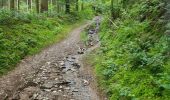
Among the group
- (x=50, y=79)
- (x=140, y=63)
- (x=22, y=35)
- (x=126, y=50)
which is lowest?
(x=50, y=79)

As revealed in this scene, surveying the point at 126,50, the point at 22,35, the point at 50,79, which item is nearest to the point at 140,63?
the point at 126,50

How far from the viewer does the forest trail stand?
11031 millimetres

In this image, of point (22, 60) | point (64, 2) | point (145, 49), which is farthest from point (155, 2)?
point (64, 2)

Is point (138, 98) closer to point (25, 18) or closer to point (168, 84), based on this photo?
point (168, 84)

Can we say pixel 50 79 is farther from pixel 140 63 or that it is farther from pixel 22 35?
pixel 22 35

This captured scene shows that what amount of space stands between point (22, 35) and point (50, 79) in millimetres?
7098

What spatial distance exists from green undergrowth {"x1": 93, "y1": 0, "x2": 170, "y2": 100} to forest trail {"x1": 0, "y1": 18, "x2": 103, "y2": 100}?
918mm

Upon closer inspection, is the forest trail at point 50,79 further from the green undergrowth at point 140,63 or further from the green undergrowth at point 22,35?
the green undergrowth at point 140,63

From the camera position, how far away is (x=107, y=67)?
13.8m

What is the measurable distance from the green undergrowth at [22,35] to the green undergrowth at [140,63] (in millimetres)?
4443

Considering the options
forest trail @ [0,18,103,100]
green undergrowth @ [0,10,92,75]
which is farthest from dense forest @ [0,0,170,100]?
forest trail @ [0,18,103,100]

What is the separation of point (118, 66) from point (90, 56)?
14.2 ft

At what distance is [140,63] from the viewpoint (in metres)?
12.1

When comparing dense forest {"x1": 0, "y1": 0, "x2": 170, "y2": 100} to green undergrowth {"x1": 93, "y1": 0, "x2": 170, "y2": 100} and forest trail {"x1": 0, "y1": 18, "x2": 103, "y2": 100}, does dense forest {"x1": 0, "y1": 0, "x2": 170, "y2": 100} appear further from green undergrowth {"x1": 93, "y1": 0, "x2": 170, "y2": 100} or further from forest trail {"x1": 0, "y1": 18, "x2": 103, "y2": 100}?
forest trail {"x1": 0, "y1": 18, "x2": 103, "y2": 100}
